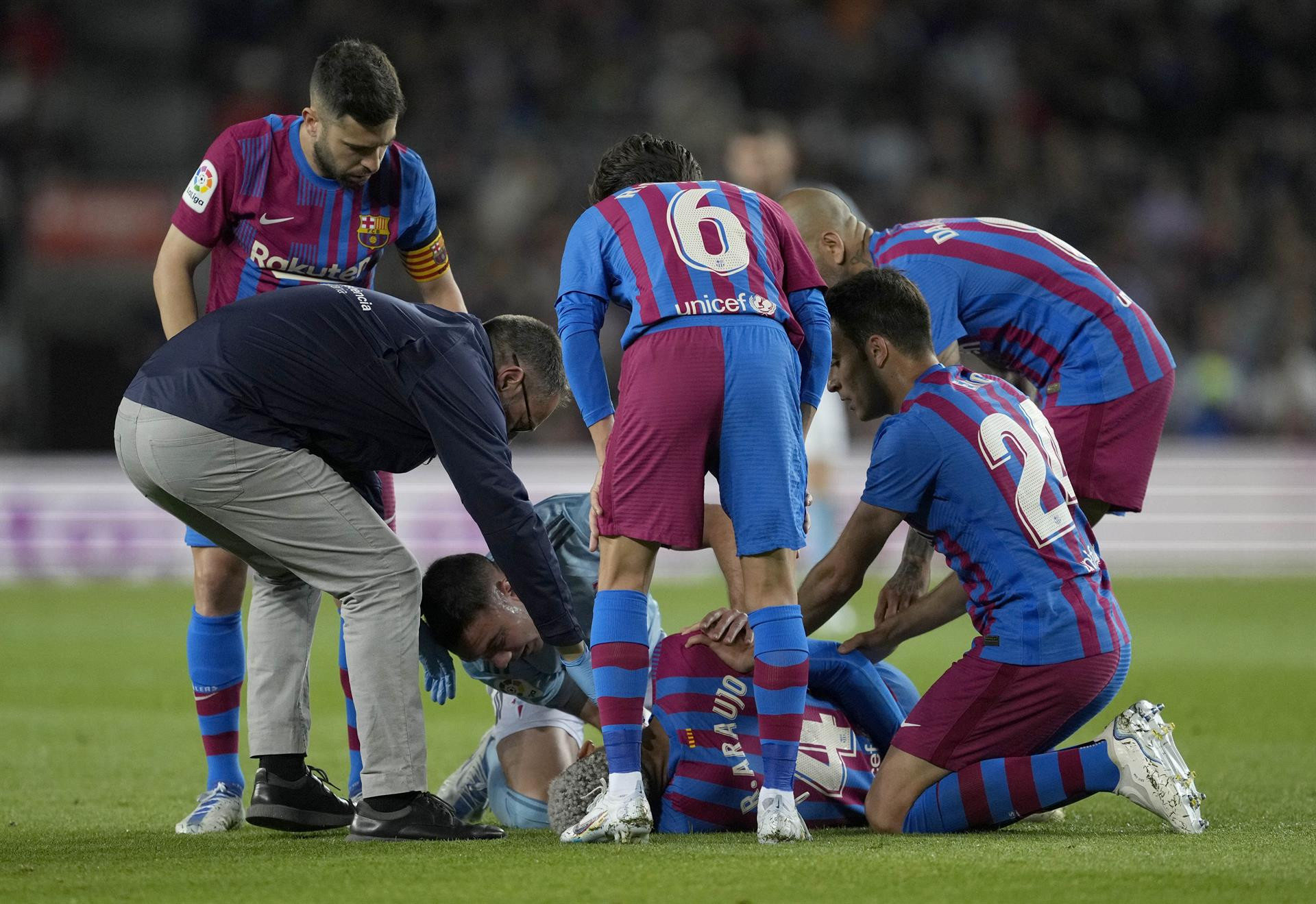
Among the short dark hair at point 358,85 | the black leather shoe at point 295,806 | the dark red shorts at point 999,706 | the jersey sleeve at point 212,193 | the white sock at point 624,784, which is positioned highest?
the short dark hair at point 358,85

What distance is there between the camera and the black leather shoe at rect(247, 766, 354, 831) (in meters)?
4.34

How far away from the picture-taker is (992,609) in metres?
4.31

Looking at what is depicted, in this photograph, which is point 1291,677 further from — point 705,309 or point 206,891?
point 206,891

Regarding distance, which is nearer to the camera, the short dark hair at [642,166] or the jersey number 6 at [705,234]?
the jersey number 6 at [705,234]

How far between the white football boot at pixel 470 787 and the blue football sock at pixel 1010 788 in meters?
1.39

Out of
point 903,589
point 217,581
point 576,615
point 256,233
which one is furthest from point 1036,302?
point 217,581

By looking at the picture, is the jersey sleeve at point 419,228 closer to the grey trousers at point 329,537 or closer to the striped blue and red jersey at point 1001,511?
the grey trousers at point 329,537

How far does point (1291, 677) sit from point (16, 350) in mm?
12312

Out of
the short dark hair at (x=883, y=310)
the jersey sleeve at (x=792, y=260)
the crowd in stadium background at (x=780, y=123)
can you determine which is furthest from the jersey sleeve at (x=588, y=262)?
the crowd in stadium background at (x=780, y=123)

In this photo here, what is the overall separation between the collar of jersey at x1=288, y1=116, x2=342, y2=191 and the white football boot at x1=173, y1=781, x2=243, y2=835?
1874 mm

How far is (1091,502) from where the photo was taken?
5.20 m

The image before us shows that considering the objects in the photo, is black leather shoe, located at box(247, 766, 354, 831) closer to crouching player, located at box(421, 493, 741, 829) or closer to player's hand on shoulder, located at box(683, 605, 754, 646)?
crouching player, located at box(421, 493, 741, 829)

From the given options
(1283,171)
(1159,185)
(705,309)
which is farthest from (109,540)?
(1283,171)

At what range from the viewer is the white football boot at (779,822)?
3926 millimetres
